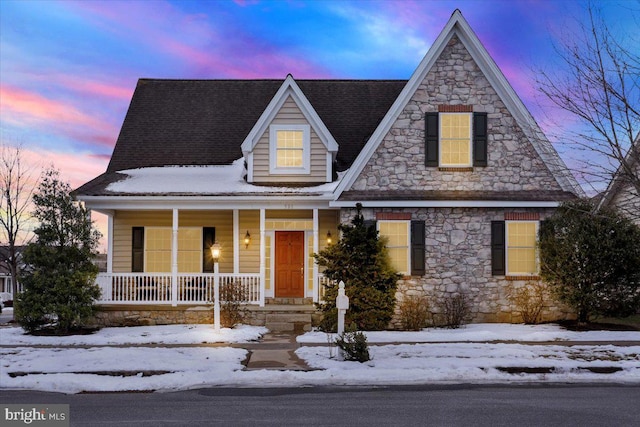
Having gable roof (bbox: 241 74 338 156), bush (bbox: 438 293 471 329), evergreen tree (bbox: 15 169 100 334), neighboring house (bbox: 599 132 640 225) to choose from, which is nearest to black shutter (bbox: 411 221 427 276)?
bush (bbox: 438 293 471 329)

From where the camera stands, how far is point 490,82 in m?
17.1

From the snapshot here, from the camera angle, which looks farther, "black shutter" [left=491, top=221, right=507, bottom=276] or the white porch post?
the white porch post

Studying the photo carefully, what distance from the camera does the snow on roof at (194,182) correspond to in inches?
698

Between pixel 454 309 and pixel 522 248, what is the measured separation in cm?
259

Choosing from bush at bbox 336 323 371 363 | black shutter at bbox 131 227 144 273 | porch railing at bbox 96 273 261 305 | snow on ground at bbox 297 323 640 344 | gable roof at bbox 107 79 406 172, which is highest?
gable roof at bbox 107 79 406 172

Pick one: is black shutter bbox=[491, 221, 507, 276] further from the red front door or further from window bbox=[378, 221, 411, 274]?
the red front door

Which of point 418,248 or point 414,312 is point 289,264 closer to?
point 418,248

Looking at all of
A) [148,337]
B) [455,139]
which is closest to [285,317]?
[148,337]

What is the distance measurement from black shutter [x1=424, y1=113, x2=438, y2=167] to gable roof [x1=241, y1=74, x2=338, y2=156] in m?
2.73

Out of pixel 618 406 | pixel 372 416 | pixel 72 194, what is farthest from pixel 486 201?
pixel 72 194

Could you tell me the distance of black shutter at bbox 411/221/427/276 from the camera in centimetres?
1678

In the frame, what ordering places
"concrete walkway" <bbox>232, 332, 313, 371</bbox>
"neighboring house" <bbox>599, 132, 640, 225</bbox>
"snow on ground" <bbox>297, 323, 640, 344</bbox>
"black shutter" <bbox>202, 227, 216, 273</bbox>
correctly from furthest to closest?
"black shutter" <bbox>202, 227, 216, 273</bbox> → "snow on ground" <bbox>297, 323, 640, 344</bbox> → "concrete walkway" <bbox>232, 332, 313, 371</bbox> → "neighboring house" <bbox>599, 132, 640, 225</bbox>

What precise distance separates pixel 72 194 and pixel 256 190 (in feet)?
16.4

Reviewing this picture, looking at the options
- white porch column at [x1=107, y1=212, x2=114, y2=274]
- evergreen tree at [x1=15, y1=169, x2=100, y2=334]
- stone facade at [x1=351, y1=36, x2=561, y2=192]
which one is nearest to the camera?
evergreen tree at [x1=15, y1=169, x2=100, y2=334]
